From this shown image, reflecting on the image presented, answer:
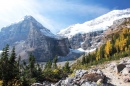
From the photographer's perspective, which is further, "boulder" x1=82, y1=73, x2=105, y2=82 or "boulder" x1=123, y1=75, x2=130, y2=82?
"boulder" x1=82, y1=73, x2=105, y2=82

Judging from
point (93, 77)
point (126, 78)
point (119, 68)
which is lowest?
point (126, 78)

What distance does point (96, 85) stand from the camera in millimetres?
41344

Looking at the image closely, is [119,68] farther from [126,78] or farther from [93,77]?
[93,77]

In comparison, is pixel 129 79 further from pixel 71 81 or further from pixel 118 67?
pixel 71 81

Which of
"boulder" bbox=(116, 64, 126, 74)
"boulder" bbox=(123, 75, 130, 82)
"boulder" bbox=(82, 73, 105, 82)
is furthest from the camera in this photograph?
"boulder" bbox=(116, 64, 126, 74)

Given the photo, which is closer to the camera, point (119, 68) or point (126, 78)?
point (126, 78)

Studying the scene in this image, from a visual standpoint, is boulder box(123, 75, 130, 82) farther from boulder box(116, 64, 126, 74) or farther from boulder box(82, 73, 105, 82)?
boulder box(116, 64, 126, 74)

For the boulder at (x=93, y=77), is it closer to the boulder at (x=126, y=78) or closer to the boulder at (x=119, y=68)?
the boulder at (x=126, y=78)

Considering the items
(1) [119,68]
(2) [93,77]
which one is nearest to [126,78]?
(1) [119,68]

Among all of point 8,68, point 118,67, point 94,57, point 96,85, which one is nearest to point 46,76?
point 8,68

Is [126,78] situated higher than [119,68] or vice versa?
[119,68]

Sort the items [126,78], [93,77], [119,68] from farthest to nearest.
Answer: [119,68] < [93,77] < [126,78]

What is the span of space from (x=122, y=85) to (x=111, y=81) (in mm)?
2731

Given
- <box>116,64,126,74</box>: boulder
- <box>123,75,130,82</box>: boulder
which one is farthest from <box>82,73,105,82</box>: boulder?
<box>116,64,126,74</box>: boulder
